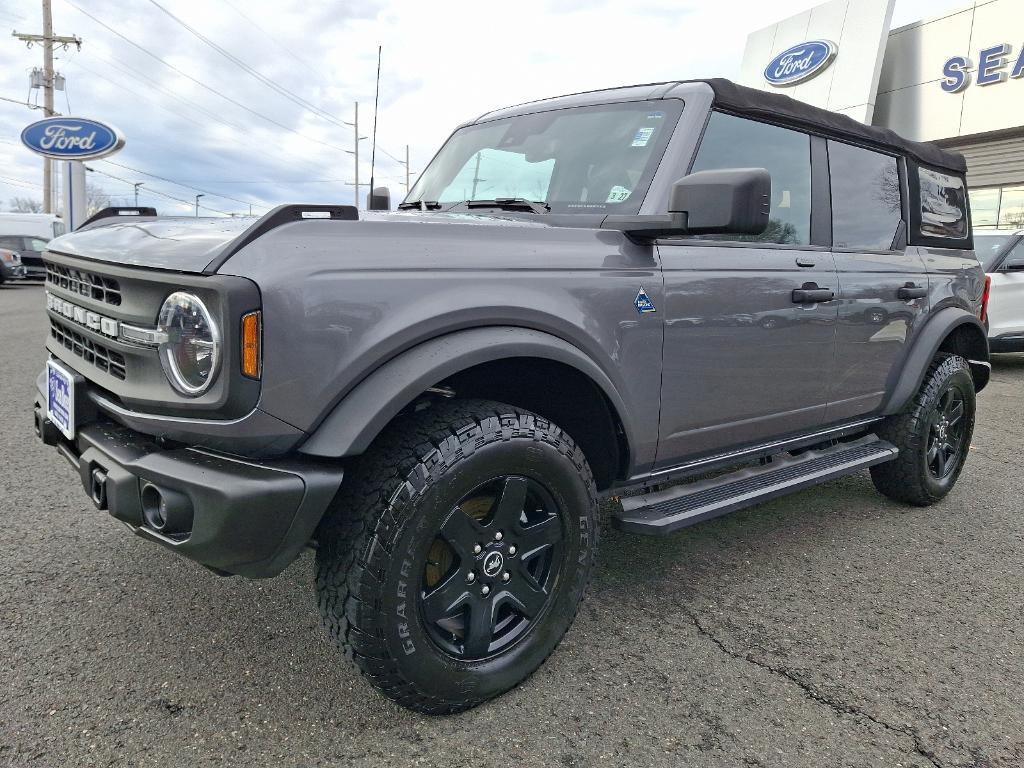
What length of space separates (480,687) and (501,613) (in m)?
0.23

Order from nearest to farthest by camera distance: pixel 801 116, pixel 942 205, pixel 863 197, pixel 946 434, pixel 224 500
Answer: pixel 224 500, pixel 801 116, pixel 863 197, pixel 946 434, pixel 942 205

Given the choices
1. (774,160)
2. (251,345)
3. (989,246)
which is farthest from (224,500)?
(989,246)

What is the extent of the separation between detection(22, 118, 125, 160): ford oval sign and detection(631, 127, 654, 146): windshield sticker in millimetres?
18619

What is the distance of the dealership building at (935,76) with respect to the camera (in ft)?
48.9

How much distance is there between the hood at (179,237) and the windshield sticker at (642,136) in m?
0.46

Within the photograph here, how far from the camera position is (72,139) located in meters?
Answer: 18.8

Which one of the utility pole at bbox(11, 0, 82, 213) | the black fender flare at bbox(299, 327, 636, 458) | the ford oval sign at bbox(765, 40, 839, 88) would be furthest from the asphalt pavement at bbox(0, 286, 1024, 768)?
the utility pole at bbox(11, 0, 82, 213)

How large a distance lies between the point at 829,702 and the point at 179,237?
7.21ft

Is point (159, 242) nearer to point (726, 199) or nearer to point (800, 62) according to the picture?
point (726, 199)

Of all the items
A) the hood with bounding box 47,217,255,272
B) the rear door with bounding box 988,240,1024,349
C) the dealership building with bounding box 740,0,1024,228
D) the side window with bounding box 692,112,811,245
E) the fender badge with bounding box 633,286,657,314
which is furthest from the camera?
the dealership building with bounding box 740,0,1024,228

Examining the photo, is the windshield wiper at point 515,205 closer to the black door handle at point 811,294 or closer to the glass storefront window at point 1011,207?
the black door handle at point 811,294

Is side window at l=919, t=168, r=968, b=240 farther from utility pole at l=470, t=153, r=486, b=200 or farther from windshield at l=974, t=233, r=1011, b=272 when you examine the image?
windshield at l=974, t=233, r=1011, b=272

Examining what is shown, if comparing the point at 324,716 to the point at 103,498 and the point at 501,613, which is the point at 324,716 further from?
the point at 103,498

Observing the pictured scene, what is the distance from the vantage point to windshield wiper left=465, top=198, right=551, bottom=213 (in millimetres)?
2598
